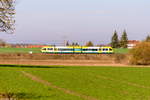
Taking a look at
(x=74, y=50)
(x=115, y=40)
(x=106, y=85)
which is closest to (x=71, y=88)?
(x=106, y=85)

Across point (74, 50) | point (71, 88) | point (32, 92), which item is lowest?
point (71, 88)

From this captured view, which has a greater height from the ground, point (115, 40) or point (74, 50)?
point (115, 40)

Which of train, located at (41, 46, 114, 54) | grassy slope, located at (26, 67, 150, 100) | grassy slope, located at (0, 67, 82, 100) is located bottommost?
grassy slope, located at (26, 67, 150, 100)

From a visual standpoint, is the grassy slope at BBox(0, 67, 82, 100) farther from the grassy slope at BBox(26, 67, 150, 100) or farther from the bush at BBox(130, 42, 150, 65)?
the bush at BBox(130, 42, 150, 65)

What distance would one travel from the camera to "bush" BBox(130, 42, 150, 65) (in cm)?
7300

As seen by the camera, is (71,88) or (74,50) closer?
(71,88)

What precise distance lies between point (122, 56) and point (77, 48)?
24.2 meters

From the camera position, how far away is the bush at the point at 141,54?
73000mm

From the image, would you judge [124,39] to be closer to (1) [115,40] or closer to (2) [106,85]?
(1) [115,40]

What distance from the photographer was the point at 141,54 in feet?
240

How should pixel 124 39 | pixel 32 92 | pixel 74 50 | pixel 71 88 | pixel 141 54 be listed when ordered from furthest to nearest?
1. pixel 124 39
2. pixel 74 50
3. pixel 141 54
4. pixel 71 88
5. pixel 32 92

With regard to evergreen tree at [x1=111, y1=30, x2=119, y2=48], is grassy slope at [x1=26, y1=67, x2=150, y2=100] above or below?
below

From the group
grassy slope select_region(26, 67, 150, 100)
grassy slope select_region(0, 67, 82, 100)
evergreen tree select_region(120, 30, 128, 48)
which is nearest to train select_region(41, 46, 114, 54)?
evergreen tree select_region(120, 30, 128, 48)

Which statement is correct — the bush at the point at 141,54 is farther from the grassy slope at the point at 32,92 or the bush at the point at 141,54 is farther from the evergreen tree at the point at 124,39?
the evergreen tree at the point at 124,39
